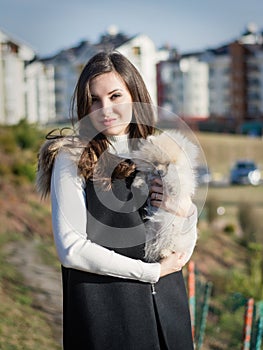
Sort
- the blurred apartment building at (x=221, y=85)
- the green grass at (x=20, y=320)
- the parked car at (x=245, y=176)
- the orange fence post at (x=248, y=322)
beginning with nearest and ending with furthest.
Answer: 1. the orange fence post at (x=248, y=322)
2. the green grass at (x=20, y=320)
3. the parked car at (x=245, y=176)
4. the blurred apartment building at (x=221, y=85)

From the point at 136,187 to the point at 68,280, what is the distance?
0.86ft

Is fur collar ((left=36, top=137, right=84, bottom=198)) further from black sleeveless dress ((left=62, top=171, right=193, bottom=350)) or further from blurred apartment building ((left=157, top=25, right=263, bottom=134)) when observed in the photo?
blurred apartment building ((left=157, top=25, right=263, bottom=134))

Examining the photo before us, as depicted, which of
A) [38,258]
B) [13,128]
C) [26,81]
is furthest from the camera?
[26,81]

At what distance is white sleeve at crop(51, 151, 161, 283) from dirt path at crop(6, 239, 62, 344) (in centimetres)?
233

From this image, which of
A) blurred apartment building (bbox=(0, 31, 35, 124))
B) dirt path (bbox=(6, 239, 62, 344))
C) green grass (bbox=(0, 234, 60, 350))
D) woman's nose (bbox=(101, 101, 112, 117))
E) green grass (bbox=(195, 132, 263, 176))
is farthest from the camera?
green grass (bbox=(195, 132, 263, 176))

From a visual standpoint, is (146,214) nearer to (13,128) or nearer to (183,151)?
(183,151)

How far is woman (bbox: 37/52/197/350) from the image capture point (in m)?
1.39

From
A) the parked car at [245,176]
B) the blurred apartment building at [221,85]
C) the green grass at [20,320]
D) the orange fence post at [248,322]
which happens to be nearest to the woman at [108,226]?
the orange fence post at [248,322]

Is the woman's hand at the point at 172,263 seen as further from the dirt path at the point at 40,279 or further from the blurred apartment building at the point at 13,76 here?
the blurred apartment building at the point at 13,76

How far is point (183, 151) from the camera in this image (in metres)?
1.52

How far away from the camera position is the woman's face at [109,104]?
4.87 feet

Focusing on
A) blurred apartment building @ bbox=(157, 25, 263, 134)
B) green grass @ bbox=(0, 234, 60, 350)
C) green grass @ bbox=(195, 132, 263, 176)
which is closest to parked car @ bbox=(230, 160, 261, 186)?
green grass @ bbox=(195, 132, 263, 176)

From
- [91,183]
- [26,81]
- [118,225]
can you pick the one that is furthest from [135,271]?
[26,81]

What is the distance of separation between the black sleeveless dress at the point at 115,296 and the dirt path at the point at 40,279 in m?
2.21
